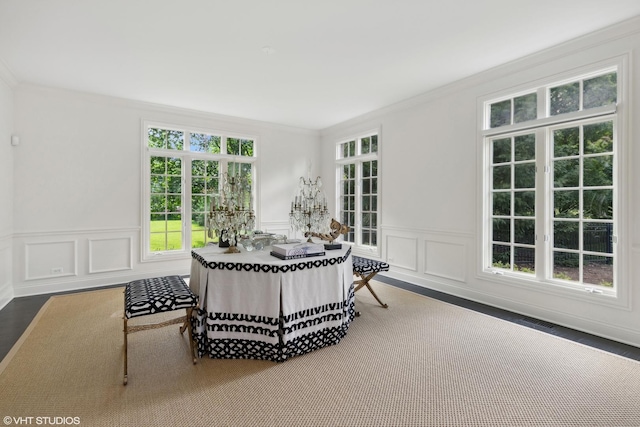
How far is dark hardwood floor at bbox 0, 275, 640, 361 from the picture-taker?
2.79 meters

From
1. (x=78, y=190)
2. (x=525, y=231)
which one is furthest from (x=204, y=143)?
(x=525, y=231)

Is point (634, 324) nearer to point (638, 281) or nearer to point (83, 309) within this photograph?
point (638, 281)

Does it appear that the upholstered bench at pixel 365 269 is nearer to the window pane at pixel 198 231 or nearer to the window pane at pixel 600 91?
the window pane at pixel 600 91

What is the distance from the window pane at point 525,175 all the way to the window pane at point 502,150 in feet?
0.59

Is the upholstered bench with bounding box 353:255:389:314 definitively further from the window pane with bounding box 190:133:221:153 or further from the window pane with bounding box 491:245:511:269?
the window pane with bounding box 190:133:221:153

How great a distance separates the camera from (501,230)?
3.95 meters


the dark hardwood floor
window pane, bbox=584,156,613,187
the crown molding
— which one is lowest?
the dark hardwood floor

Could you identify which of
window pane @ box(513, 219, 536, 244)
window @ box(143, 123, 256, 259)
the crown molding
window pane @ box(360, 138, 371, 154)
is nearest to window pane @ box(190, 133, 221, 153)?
window @ box(143, 123, 256, 259)

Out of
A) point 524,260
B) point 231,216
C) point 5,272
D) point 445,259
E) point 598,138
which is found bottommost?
point 5,272

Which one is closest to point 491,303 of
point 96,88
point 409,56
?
point 409,56

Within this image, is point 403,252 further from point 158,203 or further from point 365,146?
point 158,203

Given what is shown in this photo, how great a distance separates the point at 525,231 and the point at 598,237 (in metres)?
0.67

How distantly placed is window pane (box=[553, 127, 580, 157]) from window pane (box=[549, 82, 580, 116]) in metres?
0.21

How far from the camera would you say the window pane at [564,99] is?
327 cm
